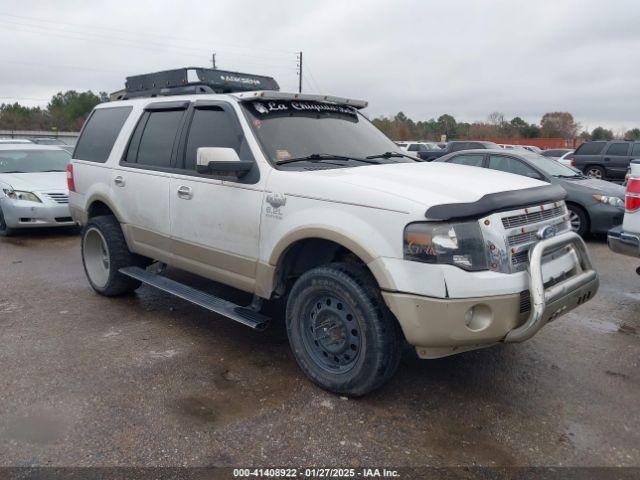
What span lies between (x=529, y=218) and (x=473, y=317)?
77 centimetres

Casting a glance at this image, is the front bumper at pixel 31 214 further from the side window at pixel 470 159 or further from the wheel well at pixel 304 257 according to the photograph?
the side window at pixel 470 159

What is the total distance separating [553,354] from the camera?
4.30 meters

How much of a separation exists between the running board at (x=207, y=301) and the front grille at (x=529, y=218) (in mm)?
1767

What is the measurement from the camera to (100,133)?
5684mm

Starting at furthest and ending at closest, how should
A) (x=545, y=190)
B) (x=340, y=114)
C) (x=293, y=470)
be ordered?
(x=340, y=114)
(x=545, y=190)
(x=293, y=470)

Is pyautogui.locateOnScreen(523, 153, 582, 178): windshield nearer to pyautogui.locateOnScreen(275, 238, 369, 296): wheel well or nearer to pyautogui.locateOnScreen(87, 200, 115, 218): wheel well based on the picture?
pyautogui.locateOnScreen(275, 238, 369, 296): wheel well

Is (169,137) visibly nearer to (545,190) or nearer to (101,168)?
(101,168)

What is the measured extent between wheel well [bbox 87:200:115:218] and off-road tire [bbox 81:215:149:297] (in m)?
0.15

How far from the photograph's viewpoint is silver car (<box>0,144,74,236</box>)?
8945 millimetres

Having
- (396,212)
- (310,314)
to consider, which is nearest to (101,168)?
(310,314)

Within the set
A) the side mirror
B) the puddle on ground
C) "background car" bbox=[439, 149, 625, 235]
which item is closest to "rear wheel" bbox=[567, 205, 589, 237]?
"background car" bbox=[439, 149, 625, 235]

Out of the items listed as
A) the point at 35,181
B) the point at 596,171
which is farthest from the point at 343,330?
the point at 596,171

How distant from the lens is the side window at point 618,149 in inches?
700

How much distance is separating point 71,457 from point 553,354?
11.4ft
